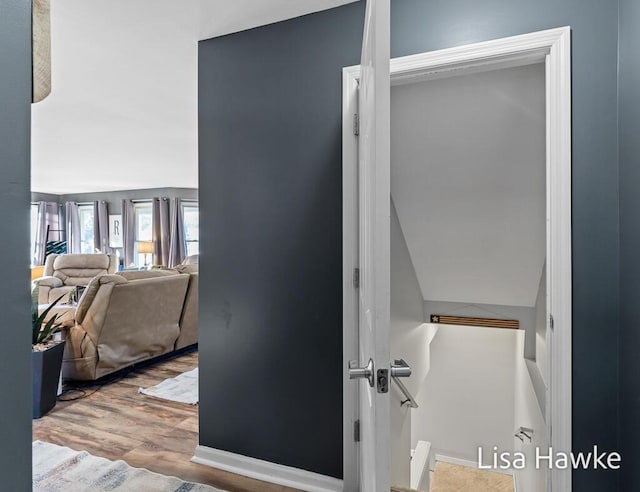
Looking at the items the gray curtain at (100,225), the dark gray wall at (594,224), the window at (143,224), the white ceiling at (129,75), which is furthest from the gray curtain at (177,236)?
the dark gray wall at (594,224)

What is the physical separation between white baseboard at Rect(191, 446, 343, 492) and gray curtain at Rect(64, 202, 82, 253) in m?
8.56

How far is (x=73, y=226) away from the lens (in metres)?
9.19

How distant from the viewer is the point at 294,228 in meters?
2.05

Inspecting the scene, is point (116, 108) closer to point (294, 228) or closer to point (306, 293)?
point (294, 228)

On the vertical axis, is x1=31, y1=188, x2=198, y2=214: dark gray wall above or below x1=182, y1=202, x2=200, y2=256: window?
above

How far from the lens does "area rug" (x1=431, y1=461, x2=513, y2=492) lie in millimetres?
3543

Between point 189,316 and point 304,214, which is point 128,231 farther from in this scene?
point 304,214

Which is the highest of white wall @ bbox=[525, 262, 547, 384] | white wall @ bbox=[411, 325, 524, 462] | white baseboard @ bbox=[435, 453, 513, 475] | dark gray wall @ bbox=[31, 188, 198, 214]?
dark gray wall @ bbox=[31, 188, 198, 214]

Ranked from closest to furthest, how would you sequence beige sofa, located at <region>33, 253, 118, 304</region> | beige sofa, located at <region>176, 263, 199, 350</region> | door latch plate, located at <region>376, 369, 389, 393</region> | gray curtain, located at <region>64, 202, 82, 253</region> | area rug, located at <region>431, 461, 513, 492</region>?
door latch plate, located at <region>376, 369, 389, 393</region>
area rug, located at <region>431, 461, 513, 492</region>
beige sofa, located at <region>176, 263, 199, 350</region>
beige sofa, located at <region>33, 253, 118, 304</region>
gray curtain, located at <region>64, 202, 82, 253</region>

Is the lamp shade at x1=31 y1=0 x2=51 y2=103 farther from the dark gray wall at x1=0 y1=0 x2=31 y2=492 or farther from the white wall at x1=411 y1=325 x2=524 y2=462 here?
the white wall at x1=411 y1=325 x2=524 y2=462

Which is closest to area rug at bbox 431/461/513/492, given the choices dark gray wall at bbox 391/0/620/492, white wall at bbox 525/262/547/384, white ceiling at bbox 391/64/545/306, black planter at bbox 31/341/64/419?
white wall at bbox 525/262/547/384

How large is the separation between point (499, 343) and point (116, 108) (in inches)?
159

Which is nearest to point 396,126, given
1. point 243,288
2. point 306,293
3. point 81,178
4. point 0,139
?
Result: point 306,293

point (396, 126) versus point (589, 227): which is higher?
point (396, 126)
